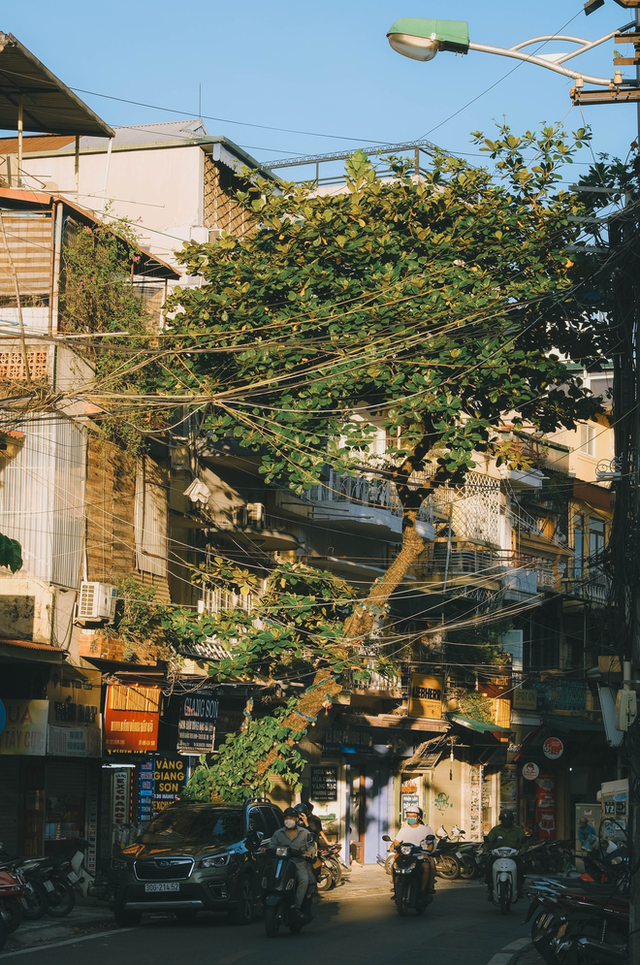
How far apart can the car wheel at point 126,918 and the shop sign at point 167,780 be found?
668 centimetres

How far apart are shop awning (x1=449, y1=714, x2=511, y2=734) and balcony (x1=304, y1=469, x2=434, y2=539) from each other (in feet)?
20.6

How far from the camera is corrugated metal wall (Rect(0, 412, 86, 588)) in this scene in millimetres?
21062

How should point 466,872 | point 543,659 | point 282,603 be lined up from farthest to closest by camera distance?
1. point 543,659
2. point 466,872
3. point 282,603

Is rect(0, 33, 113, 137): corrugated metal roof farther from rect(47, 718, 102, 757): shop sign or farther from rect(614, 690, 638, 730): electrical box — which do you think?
rect(614, 690, 638, 730): electrical box

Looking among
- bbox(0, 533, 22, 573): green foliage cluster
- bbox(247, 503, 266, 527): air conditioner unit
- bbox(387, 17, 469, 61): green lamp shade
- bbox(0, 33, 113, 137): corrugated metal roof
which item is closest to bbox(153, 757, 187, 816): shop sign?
bbox(247, 503, 266, 527): air conditioner unit

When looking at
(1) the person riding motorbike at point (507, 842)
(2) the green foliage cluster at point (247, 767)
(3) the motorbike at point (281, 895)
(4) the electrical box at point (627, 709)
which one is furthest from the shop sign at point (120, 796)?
(4) the electrical box at point (627, 709)

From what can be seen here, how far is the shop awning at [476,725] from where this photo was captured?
3566 centimetres

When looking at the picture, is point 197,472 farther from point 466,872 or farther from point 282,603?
point 466,872

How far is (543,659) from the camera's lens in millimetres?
42969

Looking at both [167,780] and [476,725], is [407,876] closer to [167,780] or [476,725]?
[167,780]

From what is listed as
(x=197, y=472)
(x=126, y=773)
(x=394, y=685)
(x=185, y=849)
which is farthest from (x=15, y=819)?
(x=394, y=685)

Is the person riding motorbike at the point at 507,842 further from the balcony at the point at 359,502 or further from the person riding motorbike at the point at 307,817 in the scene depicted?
the balcony at the point at 359,502

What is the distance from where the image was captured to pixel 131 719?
74.5ft

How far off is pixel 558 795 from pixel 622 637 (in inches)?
1283
